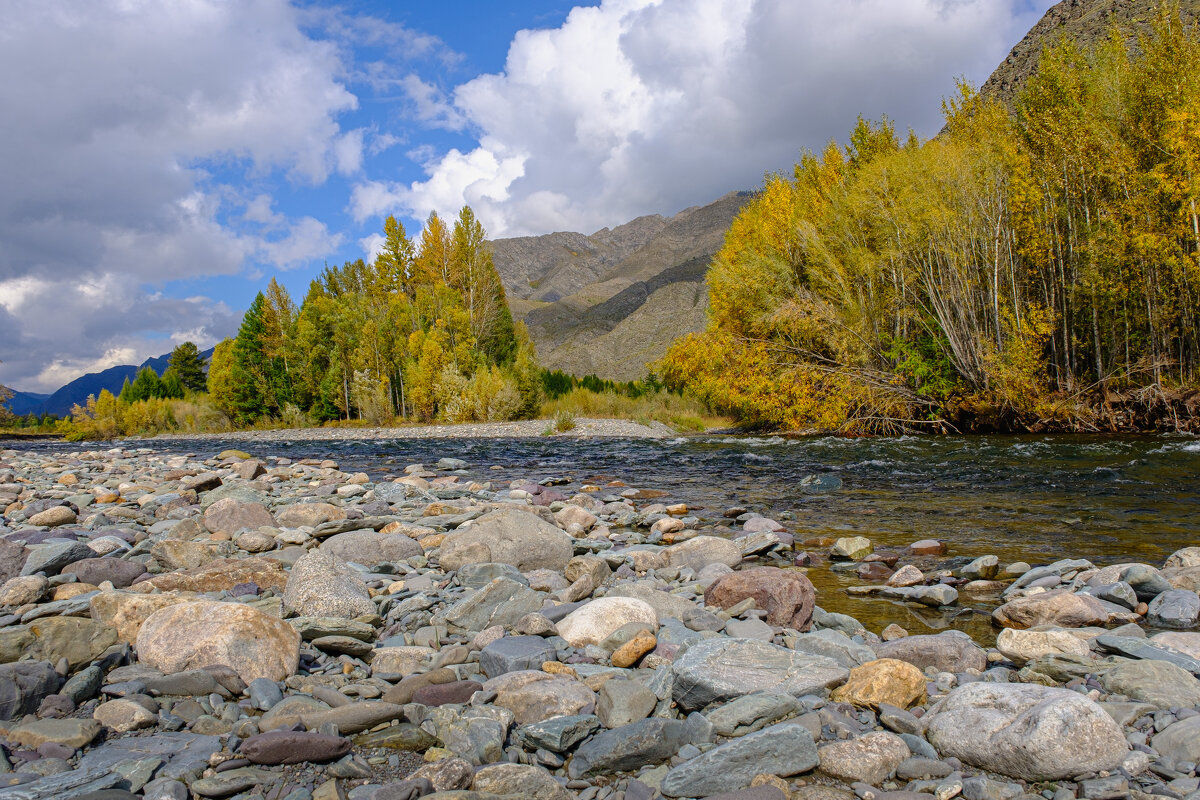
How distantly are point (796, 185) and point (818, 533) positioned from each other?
72.5 feet

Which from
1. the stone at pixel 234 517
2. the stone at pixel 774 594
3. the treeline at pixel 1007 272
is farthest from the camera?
the treeline at pixel 1007 272

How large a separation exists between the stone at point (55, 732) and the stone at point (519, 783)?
1385mm

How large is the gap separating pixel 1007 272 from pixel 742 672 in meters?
17.2

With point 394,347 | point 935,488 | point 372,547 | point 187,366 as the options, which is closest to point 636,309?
point 187,366

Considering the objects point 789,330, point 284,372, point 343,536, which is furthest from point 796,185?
point 284,372

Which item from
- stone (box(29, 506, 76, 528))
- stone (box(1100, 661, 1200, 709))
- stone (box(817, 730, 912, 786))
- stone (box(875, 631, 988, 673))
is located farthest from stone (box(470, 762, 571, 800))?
stone (box(29, 506, 76, 528))

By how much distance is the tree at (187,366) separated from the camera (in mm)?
53500

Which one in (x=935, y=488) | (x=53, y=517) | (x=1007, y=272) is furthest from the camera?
(x=1007, y=272)

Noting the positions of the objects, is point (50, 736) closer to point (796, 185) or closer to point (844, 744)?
point (844, 744)

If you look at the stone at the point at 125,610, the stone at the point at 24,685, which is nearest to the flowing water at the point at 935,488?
the stone at the point at 125,610

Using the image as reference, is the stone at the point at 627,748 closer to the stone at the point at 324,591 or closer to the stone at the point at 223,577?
the stone at the point at 324,591

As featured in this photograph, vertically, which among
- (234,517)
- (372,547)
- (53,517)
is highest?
(53,517)

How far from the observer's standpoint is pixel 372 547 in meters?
4.95

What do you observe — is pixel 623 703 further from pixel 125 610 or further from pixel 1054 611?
pixel 1054 611
